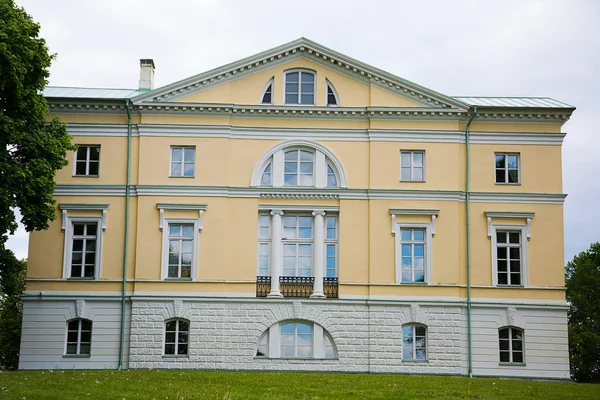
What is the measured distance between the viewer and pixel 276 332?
102ft

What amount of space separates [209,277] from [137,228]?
143 inches

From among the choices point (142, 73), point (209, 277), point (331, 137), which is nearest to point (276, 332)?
point (209, 277)

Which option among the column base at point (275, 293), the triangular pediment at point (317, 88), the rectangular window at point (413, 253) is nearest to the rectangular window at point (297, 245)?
the column base at point (275, 293)

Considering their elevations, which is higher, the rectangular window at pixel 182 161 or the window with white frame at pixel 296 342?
the rectangular window at pixel 182 161

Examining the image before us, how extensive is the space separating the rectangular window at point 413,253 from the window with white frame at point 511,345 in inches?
159

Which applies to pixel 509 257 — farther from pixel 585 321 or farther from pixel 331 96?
pixel 585 321

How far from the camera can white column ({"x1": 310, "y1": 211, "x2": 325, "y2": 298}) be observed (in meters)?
31.6

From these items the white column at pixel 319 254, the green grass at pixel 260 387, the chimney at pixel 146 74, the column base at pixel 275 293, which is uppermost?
the chimney at pixel 146 74

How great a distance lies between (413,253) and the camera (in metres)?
32.2

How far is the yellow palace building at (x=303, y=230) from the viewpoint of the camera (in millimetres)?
31141

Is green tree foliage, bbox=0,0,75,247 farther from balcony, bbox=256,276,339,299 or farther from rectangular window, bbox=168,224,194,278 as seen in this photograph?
balcony, bbox=256,276,339,299

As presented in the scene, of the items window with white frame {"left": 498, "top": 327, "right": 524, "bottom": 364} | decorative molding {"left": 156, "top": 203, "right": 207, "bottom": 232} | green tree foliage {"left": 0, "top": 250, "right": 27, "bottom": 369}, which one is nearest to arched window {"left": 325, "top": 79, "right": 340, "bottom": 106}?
decorative molding {"left": 156, "top": 203, "right": 207, "bottom": 232}

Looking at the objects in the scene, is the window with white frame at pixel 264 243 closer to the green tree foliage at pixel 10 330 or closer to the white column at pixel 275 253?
the white column at pixel 275 253

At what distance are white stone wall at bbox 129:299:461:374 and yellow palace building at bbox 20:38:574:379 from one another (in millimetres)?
59
